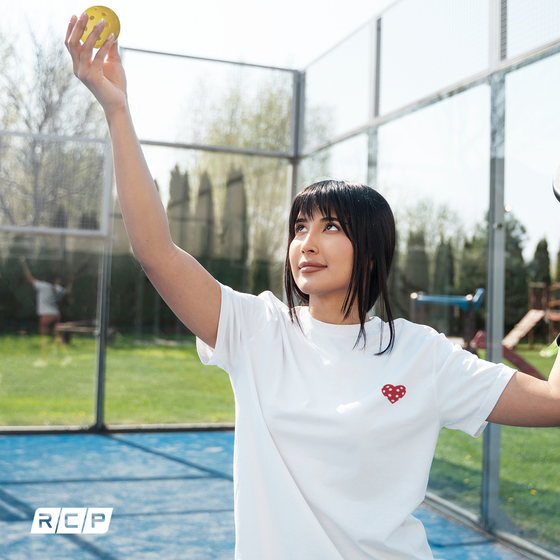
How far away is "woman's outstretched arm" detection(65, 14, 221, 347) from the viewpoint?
2.65 ft

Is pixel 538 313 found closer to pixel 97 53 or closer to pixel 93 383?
pixel 97 53

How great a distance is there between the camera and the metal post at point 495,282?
9.02 ft

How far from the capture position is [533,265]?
258 centimetres

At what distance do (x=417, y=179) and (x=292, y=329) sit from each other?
2.56 metres

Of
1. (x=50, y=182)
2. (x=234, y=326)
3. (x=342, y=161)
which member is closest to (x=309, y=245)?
(x=234, y=326)

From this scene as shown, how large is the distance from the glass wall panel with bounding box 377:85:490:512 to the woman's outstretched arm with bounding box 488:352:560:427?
2.02m

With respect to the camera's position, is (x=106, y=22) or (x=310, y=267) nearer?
(x=106, y=22)

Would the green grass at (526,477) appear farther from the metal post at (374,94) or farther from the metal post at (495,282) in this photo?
the metal post at (374,94)

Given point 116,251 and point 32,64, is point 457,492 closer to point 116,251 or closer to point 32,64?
point 116,251

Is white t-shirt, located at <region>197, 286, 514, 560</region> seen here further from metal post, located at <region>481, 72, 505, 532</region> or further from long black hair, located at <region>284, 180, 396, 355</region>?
metal post, located at <region>481, 72, 505, 532</region>

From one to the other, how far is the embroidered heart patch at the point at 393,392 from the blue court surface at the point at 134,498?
184 cm

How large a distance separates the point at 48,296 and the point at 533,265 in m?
3.38

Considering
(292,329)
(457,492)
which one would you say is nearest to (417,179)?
(457,492)

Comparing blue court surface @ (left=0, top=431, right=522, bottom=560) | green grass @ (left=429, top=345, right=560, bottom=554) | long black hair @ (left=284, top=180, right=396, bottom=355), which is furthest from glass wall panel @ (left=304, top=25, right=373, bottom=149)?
long black hair @ (left=284, top=180, right=396, bottom=355)
